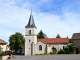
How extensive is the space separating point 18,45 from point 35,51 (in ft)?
60.3

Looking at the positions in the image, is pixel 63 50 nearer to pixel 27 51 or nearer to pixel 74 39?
pixel 74 39

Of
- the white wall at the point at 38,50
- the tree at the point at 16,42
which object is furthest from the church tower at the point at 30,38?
the tree at the point at 16,42

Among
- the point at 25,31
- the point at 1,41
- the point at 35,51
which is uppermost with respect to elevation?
the point at 25,31

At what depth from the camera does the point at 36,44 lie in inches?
2323

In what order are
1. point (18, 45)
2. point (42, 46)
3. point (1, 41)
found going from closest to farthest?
1. point (1, 41)
2. point (42, 46)
3. point (18, 45)

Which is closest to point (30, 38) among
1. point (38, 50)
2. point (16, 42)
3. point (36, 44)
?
point (36, 44)

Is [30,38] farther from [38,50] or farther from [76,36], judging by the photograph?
[76,36]

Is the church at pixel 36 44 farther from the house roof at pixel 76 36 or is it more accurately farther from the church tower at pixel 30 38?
the house roof at pixel 76 36

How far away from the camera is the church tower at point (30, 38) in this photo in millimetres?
58812

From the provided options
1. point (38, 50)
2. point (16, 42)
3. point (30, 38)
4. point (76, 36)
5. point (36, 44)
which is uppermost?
point (76, 36)

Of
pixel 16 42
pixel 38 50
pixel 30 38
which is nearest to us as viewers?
pixel 38 50

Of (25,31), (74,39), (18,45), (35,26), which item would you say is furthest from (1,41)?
(74,39)

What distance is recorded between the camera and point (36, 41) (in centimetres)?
6116

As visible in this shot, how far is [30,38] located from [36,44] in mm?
3337
